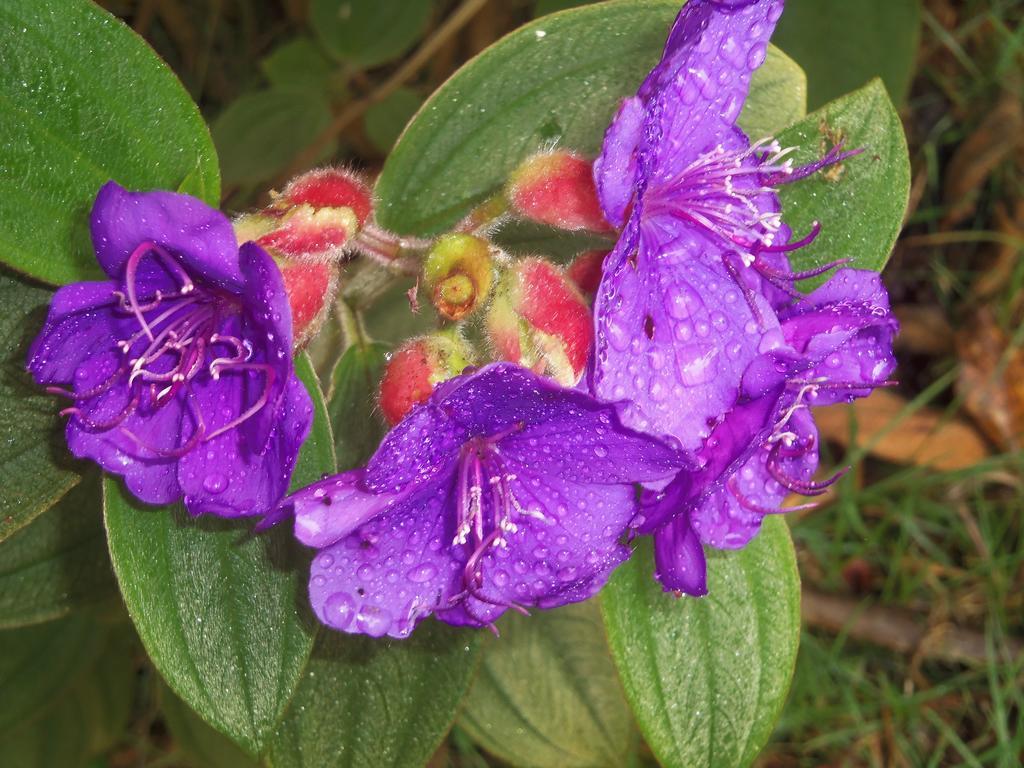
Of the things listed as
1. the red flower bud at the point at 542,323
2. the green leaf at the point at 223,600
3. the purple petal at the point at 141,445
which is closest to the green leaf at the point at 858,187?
the red flower bud at the point at 542,323

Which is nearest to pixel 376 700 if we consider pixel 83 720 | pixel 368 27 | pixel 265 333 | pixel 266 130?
pixel 265 333

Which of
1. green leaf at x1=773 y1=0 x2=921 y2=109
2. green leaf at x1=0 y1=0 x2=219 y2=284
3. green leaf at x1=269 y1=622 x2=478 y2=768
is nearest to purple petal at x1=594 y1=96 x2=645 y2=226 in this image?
green leaf at x1=0 y1=0 x2=219 y2=284

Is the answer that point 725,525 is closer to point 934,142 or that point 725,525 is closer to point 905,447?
point 905,447

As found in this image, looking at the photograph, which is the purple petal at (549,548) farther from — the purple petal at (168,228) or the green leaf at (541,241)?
the green leaf at (541,241)

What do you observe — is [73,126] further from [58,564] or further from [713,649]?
[713,649]

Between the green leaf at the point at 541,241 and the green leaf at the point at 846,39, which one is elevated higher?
the green leaf at the point at 541,241

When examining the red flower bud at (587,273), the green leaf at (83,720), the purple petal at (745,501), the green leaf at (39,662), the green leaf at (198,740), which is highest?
the red flower bud at (587,273)

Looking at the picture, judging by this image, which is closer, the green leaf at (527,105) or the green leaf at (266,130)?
the green leaf at (527,105)
